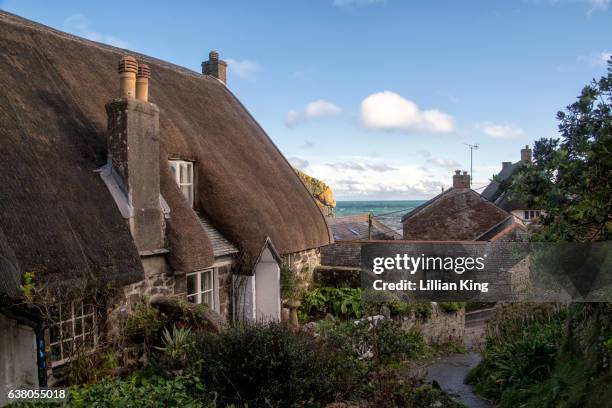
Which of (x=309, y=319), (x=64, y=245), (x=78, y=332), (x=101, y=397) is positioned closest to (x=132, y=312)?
(x=78, y=332)

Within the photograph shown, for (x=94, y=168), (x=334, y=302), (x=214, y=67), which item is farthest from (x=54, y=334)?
(x=214, y=67)

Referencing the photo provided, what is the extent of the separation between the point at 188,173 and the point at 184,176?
195 millimetres

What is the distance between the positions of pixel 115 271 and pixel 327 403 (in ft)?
12.2

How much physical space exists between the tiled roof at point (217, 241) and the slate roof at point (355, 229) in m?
18.9

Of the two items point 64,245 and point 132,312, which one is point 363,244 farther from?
point 64,245

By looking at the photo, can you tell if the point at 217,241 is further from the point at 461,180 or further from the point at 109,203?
the point at 461,180

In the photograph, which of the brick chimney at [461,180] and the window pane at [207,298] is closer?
the window pane at [207,298]

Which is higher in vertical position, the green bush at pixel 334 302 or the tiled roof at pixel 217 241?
the tiled roof at pixel 217 241

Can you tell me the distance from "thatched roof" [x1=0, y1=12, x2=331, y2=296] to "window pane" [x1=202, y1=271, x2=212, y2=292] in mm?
953

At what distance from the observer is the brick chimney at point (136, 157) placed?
355 inches

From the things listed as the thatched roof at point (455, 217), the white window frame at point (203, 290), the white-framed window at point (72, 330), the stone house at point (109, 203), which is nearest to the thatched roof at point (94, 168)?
the stone house at point (109, 203)

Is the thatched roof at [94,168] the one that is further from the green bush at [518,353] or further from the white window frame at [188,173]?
the green bush at [518,353]

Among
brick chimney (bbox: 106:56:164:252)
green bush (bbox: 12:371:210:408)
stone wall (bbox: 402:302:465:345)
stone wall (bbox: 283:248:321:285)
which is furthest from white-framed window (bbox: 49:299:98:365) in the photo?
stone wall (bbox: 402:302:465:345)

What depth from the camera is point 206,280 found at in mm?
11188
